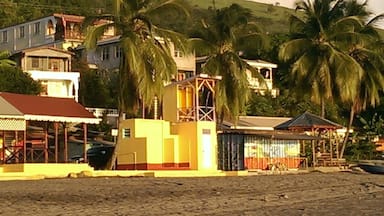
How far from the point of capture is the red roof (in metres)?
31.1

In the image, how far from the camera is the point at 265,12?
14762cm

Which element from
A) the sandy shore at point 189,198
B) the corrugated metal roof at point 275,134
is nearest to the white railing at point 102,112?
the corrugated metal roof at point 275,134

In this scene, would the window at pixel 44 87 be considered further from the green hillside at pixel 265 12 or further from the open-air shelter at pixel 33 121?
the green hillside at pixel 265 12

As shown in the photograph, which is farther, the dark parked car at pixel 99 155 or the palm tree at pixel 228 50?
the palm tree at pixel 228 50

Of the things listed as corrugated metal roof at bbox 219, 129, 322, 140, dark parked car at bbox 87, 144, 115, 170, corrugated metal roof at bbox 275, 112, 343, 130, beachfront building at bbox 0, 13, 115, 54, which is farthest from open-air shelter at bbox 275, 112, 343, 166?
beachfront building at bbox 0, 13, 115, 54

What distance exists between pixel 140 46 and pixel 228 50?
8464 mm

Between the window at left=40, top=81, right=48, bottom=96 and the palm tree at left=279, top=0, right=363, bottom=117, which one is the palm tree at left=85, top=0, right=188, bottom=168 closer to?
the palm tree at left=279, top=0, right=363, bottom=117

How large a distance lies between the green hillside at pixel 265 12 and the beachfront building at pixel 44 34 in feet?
167

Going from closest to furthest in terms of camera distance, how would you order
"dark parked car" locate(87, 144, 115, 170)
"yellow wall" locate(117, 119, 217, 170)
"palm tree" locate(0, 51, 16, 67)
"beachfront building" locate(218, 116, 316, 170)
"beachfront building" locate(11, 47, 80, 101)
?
1. "yellow wall" locate(117, 119, 217, 170)
2. "beachfront building" locate(218, 116, 316, 170)
3. "dark parked car" locate(87, 144, 115, 170)
4. "palm tree" locate(0, 51, 16, 67)
5. "beachfront building" locate(11, 47, 80, 101)

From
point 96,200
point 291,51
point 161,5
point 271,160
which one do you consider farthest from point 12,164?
point 291,51

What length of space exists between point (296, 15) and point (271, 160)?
12.0 metres

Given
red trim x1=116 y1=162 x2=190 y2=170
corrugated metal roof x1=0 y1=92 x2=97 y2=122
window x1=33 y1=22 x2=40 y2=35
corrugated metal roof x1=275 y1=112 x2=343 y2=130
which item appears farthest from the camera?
window x1=33 y1=22 x2=40 y2=35

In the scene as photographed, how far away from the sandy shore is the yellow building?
21.8ft

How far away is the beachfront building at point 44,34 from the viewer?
73000mm
